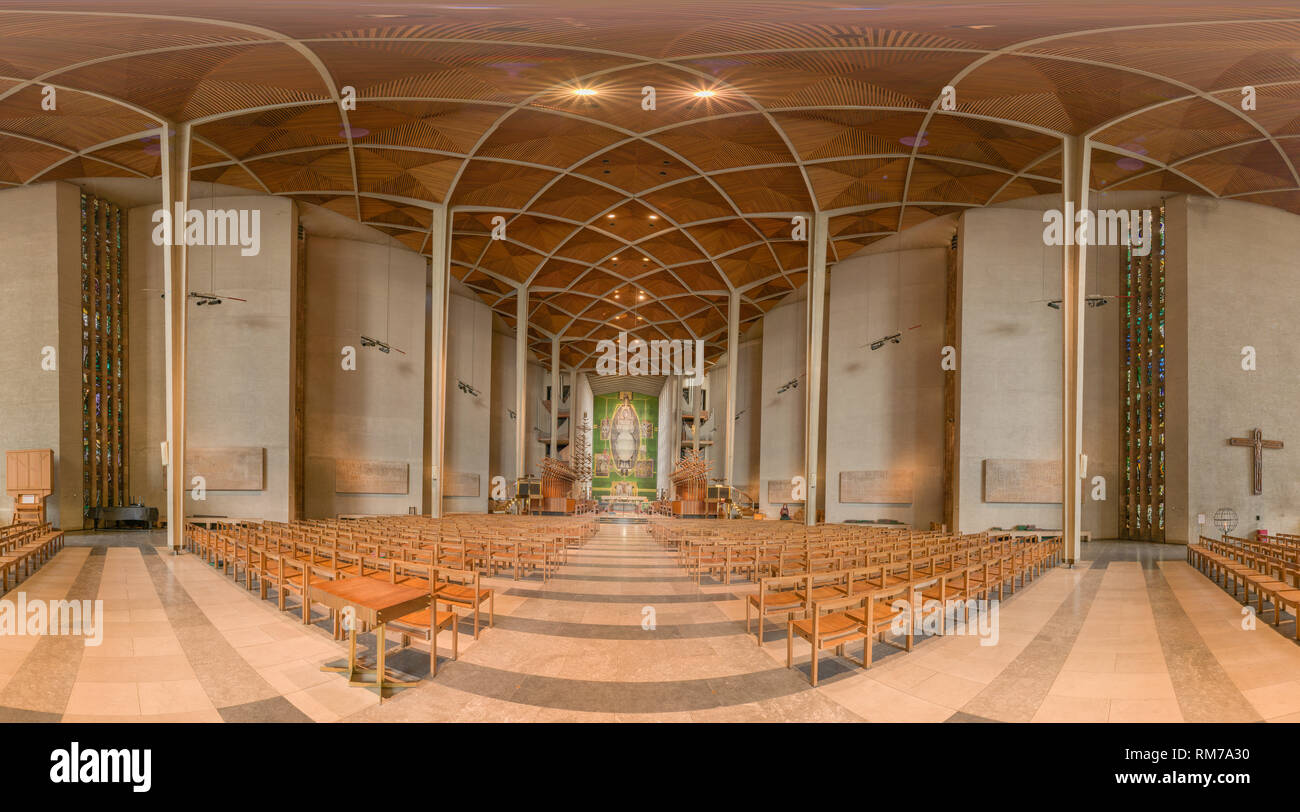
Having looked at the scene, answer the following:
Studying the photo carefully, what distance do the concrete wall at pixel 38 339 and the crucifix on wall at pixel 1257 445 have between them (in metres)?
34.3

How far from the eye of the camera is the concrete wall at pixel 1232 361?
17.5 meters

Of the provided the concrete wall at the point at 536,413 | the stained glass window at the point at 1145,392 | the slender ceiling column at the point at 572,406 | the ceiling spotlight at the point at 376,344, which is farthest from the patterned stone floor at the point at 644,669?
the slender ceiling column at the point at 572,406

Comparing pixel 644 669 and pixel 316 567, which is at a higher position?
pixel 316 567

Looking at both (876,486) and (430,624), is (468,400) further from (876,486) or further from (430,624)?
(430,624)

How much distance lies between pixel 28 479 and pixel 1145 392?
33.6 m

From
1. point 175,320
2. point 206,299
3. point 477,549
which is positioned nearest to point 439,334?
point 206,299

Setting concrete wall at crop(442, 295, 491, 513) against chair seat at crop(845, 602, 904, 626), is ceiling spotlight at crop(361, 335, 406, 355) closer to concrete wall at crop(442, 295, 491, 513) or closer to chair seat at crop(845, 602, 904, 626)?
concrete wall at crop(442, 295, 491, 513)

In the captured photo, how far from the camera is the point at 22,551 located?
9070mm

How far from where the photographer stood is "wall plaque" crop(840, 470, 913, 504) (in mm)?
21734

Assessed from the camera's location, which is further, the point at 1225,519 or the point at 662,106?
the point at 1225,519

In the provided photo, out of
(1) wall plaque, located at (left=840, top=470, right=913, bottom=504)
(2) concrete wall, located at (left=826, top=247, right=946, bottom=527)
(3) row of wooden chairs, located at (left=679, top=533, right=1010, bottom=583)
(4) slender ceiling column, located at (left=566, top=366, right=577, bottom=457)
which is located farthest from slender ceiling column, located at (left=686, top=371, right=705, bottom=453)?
(3) row of wooden chairs, located at (left=679, top=533, right=1010, bottom=583)

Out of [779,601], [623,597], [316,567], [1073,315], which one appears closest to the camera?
[779,601]

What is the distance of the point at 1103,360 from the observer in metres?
19.9

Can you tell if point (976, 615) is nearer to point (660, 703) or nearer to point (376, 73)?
point (660, 703)
